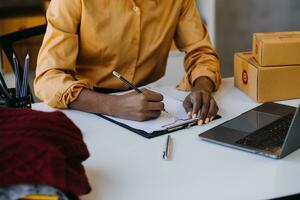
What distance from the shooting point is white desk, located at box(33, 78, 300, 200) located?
0.98 meters

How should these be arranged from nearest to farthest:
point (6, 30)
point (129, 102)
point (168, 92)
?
1. point (129, 102)
2. point (168, 92)
3. point (6, 30)

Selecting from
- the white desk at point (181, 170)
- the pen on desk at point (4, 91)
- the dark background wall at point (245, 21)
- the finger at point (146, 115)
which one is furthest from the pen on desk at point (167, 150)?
the dark background wall at point (245, 21)

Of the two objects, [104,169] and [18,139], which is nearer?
[18,139]

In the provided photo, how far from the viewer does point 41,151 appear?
81cm

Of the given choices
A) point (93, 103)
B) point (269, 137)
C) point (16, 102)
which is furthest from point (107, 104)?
point (269, 137)

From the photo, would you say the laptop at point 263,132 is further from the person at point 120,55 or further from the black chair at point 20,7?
the black chair at point 20,7

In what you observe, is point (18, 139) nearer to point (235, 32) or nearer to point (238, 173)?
point (238, 173)

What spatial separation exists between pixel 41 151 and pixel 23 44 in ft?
3.80

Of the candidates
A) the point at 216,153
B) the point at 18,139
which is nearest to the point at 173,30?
the point at 216,153

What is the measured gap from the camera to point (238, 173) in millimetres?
1053

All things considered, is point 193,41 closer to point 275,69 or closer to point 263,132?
point 275,69

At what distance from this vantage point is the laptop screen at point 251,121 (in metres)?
1.27

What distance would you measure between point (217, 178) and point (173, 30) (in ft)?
3.05

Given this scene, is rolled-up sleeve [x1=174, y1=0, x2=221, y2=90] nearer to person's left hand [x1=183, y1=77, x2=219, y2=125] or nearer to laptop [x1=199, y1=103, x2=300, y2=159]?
person's left hand [x1=183, y1=77, x2=219, y2=125]
